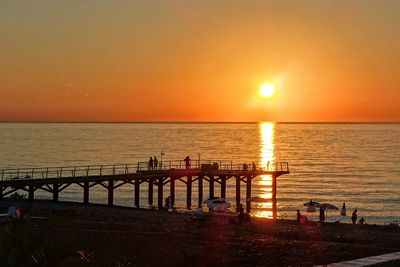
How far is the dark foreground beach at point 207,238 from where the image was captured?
25.9m

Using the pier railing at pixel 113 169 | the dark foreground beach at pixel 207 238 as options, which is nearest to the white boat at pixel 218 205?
the pier railing at pixel 113 169

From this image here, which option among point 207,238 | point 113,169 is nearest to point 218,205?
point 113,169

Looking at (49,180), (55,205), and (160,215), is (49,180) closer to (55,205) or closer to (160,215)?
(55,205)

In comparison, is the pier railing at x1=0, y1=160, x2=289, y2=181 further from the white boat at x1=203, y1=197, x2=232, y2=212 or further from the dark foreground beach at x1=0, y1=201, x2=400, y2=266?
the dark foreground beach at x1=0, y1=201, x2=400, y2=266

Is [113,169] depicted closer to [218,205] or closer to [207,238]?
[218,205]

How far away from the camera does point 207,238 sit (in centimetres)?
3089

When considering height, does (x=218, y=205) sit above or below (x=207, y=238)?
below

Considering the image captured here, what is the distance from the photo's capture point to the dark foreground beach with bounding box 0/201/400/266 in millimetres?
25859

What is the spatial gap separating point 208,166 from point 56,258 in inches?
1788

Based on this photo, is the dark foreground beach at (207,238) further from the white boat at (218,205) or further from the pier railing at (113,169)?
the pier railing at (113,169)

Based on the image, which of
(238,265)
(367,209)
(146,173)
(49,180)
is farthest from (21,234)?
(367,209)

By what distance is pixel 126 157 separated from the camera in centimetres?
13662

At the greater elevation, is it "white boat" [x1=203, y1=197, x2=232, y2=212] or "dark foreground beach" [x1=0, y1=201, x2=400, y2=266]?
"dark foreground beach" [x1=0, y1=201, x2=400, y2=266]

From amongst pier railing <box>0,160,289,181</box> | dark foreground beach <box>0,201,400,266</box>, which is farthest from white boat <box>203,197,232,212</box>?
dark foreground beach <box>0,201,400,266</box>
